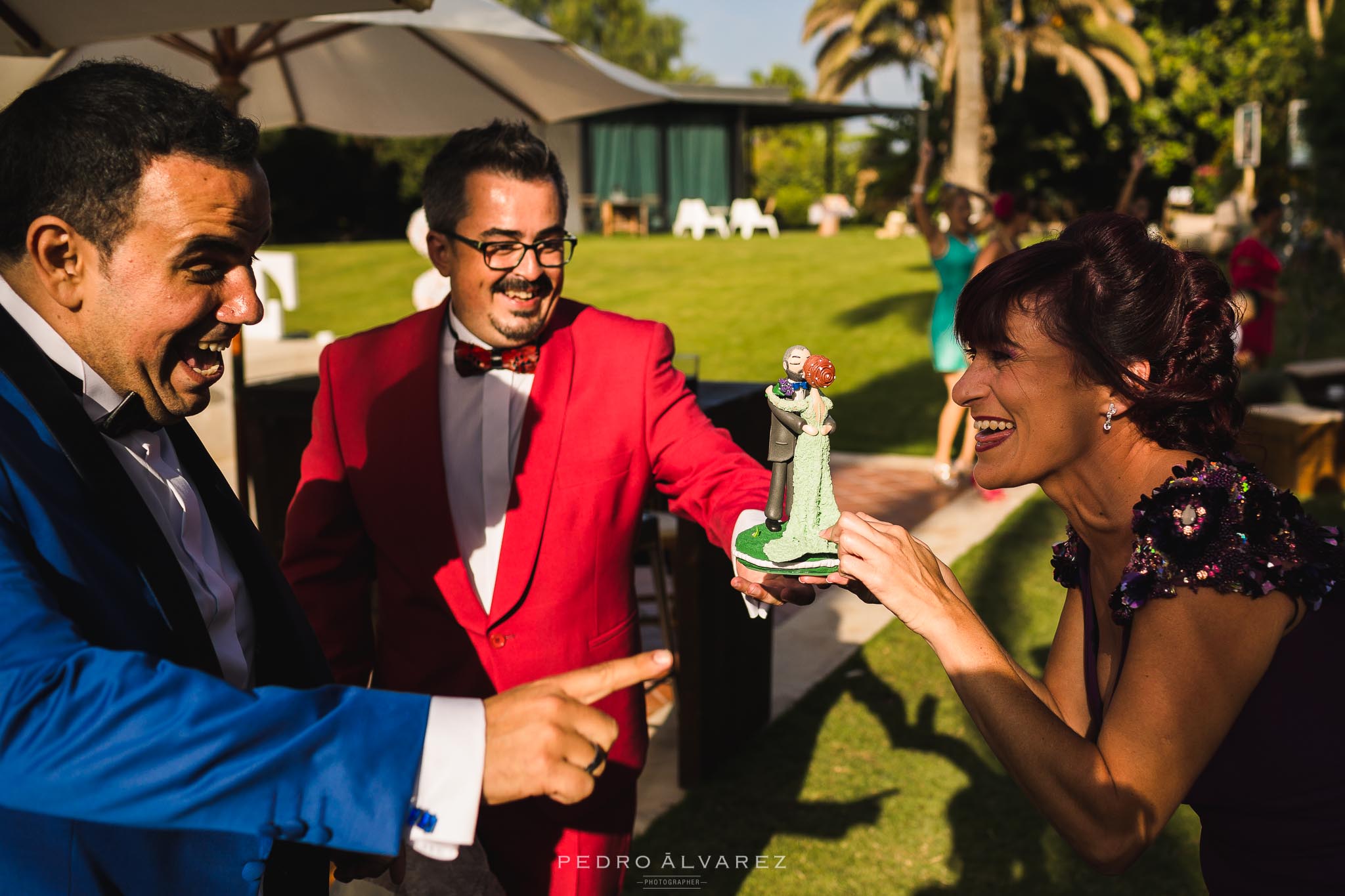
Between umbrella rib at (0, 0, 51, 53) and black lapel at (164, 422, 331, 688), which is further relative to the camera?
umbrella rib at (0, 0, 51, 53)

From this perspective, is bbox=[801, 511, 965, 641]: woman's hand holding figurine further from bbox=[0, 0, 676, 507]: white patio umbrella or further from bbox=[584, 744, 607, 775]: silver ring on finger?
bbox=[0, 0, 676, 507]: white patio umbrella

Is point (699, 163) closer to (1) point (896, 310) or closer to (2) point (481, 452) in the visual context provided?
(1) point (896, 310)

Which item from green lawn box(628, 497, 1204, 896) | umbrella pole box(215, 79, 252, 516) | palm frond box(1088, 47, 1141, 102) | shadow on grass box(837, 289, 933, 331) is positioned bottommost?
green lawn box(628, 497, 1204, 896)

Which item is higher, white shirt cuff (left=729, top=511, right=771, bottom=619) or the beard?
the beard

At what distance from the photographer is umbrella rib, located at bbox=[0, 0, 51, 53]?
342 cm

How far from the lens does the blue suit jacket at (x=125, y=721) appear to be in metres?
1.22

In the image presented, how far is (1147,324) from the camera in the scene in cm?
219

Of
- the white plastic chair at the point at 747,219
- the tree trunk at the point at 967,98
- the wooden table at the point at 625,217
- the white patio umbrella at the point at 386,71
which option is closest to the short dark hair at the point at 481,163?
the white patio umbrella at the point at 386,71

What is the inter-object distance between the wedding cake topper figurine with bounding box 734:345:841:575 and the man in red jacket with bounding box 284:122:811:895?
32 centimetres

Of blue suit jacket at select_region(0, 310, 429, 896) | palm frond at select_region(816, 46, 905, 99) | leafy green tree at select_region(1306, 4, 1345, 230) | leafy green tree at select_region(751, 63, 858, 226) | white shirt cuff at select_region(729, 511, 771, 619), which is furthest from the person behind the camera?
leafy green tree at select_region(751, 63, 858, 226)

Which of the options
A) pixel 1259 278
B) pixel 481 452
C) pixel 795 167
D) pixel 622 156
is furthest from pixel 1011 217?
pixel 795 167

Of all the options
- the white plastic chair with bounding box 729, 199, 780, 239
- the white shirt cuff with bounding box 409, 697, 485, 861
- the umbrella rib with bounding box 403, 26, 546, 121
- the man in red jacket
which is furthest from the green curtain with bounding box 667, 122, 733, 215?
the white shirt cuff with bounding box 409, 697, 485, 861

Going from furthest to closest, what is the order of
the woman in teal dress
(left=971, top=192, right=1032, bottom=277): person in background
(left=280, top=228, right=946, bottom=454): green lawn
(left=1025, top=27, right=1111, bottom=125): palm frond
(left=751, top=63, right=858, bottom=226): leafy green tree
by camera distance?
(left=751, top=63, right=858, bottom=226): leafy green tree → (left=1025, top=27, right=1111, bottom=125): palm frond → (left=280, top=228, right=946, bottom=454): green lawn → (left=971, top=192, right=1032, bottom=277): person in background → the woman in teal dress

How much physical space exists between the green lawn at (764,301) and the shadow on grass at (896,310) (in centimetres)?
4
